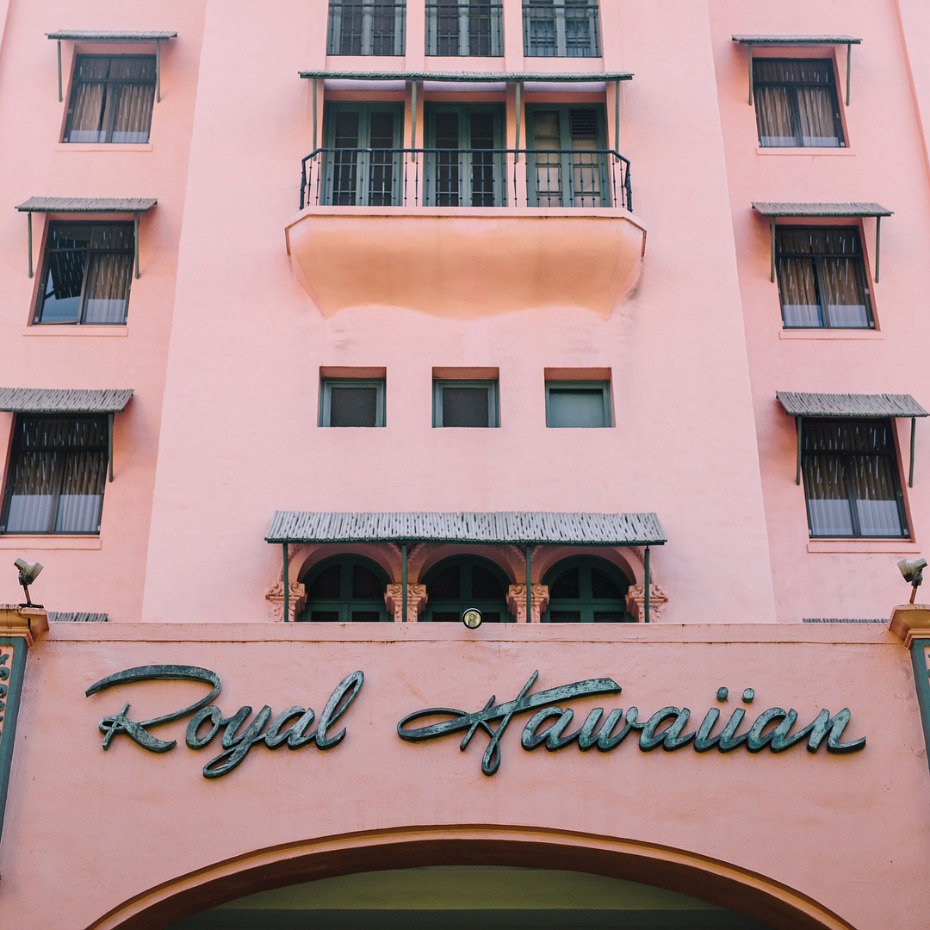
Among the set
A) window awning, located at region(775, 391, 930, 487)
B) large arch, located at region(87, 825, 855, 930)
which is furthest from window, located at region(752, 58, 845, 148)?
large arch, located at region(87, 825, 855, 930)

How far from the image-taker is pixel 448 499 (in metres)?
20.0

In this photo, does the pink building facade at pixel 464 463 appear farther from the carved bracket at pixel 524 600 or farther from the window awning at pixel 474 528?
the carved bracket at pixel 524 600

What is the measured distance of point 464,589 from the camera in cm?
2008

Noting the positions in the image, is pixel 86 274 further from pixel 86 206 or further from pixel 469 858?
pixel 469 858

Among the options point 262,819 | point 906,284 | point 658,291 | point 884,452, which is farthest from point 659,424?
point 262,819

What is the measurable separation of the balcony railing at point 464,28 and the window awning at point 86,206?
5285 mm

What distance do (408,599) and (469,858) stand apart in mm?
4712

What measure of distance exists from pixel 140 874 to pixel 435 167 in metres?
12.0

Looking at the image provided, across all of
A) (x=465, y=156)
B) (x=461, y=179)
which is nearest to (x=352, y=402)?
(x=461, y=179)

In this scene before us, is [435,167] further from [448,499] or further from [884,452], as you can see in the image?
[884,452]

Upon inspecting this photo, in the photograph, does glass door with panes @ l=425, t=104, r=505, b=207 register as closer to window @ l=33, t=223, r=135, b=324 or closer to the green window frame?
window @ l=33, t=223, r=135, b=324

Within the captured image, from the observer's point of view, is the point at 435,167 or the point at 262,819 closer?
the point at 262,819

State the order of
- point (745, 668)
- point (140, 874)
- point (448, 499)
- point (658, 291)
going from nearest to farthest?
point (140, 874) → point (745, 668) → point (448, 499) → point (658, 291)

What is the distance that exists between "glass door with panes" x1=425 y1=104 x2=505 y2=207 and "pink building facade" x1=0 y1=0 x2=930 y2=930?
0.25 feet
